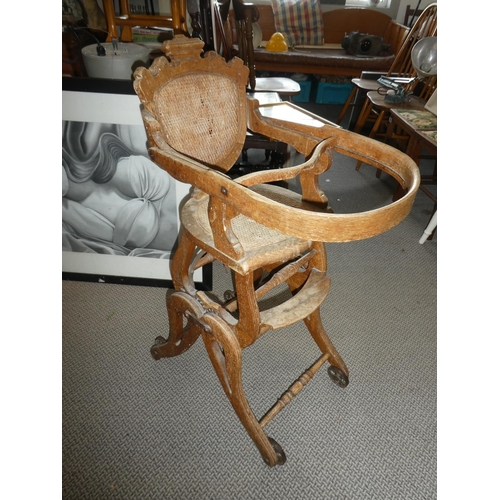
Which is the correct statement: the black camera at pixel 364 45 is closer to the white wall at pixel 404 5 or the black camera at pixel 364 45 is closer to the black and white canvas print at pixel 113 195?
the white wall at pixel 404 5

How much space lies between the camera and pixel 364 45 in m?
4.03

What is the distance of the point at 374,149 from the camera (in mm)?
872

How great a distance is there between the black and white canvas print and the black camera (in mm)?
3534

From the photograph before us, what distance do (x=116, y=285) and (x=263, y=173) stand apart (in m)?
1.17

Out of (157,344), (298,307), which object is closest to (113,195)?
(157,344)

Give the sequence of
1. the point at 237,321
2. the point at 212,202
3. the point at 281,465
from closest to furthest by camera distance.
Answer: the point at 212,202, the point at 237,321, the point at 281,465

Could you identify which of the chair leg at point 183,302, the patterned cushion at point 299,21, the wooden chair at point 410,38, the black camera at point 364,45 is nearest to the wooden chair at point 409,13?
the black camera at point 364,45

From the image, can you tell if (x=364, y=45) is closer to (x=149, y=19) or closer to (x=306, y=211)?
(x=149, y=19)

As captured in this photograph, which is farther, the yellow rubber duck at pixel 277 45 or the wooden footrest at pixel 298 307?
the yellow rubber duck at pixel 277 45

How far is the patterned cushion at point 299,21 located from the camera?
13.9 feet

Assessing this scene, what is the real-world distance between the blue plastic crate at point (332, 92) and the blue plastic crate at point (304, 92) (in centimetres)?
12

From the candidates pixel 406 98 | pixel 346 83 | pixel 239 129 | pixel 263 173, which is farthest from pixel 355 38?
pixel 263 173

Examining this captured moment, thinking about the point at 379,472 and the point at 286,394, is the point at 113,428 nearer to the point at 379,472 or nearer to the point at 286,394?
the point at 286,394

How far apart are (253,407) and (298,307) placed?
516 millimetres
